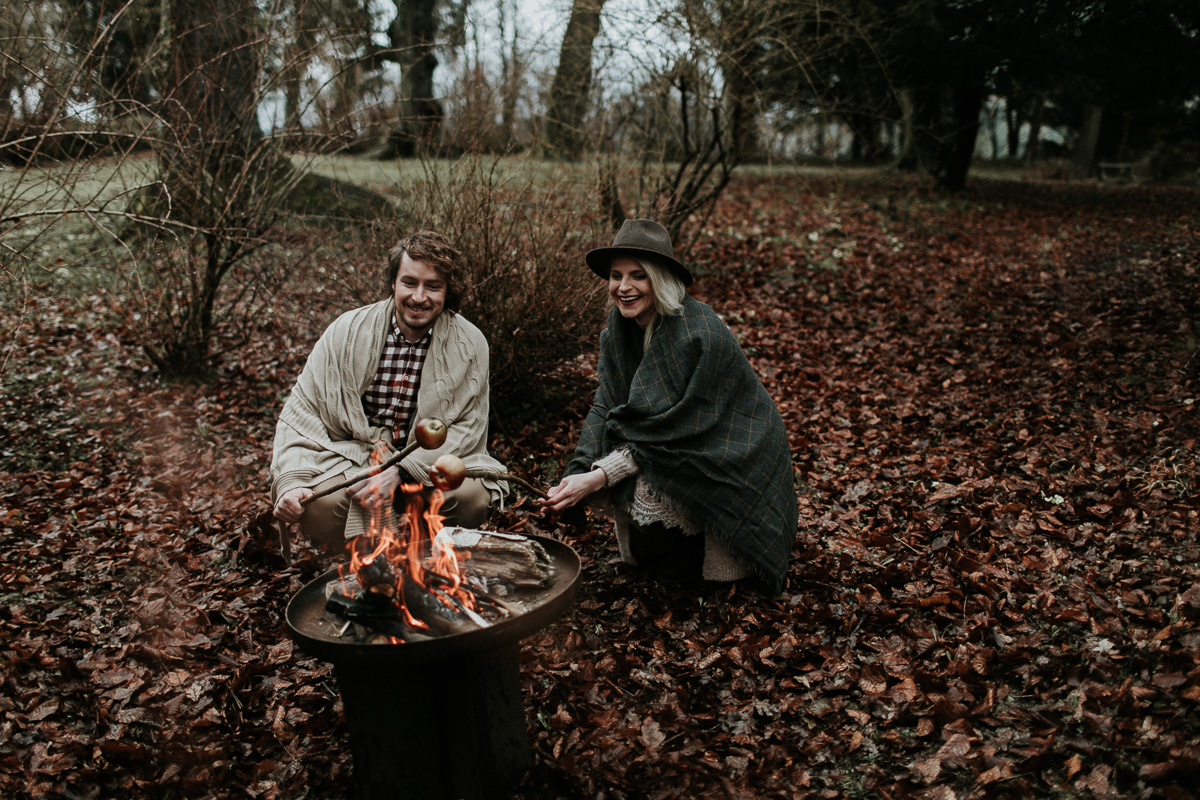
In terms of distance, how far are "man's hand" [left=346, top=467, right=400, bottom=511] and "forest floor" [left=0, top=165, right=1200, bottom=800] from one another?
81 centimetres

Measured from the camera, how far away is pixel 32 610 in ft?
12.0

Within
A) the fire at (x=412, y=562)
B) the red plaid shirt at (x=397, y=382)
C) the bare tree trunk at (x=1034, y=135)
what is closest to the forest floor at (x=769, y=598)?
the fire at (x=412, y=562)

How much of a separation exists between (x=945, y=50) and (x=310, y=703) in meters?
12.5

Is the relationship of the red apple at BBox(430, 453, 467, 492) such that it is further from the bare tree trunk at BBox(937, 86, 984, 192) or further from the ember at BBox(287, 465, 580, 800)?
the bare tree trunk at BBox(937, 86, 984, 192)

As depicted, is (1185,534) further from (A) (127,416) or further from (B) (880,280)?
(A) (127,416)

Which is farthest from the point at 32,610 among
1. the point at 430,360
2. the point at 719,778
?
the point at 719,778

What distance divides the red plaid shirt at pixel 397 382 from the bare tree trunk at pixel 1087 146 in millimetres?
22346

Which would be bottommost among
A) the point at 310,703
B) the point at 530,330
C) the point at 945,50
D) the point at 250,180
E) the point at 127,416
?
the point at 310,703

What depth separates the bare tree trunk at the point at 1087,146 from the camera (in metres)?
20.0

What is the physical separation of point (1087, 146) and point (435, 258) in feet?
74.5

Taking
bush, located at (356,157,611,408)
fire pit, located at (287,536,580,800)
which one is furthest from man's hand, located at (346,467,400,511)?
bush, located at (356,157,611,408)

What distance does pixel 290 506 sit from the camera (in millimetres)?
3000

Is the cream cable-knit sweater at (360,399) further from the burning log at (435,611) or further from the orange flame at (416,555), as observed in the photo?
the burning log at (435,611)

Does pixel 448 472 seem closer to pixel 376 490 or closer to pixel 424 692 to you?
pixel 424 692
